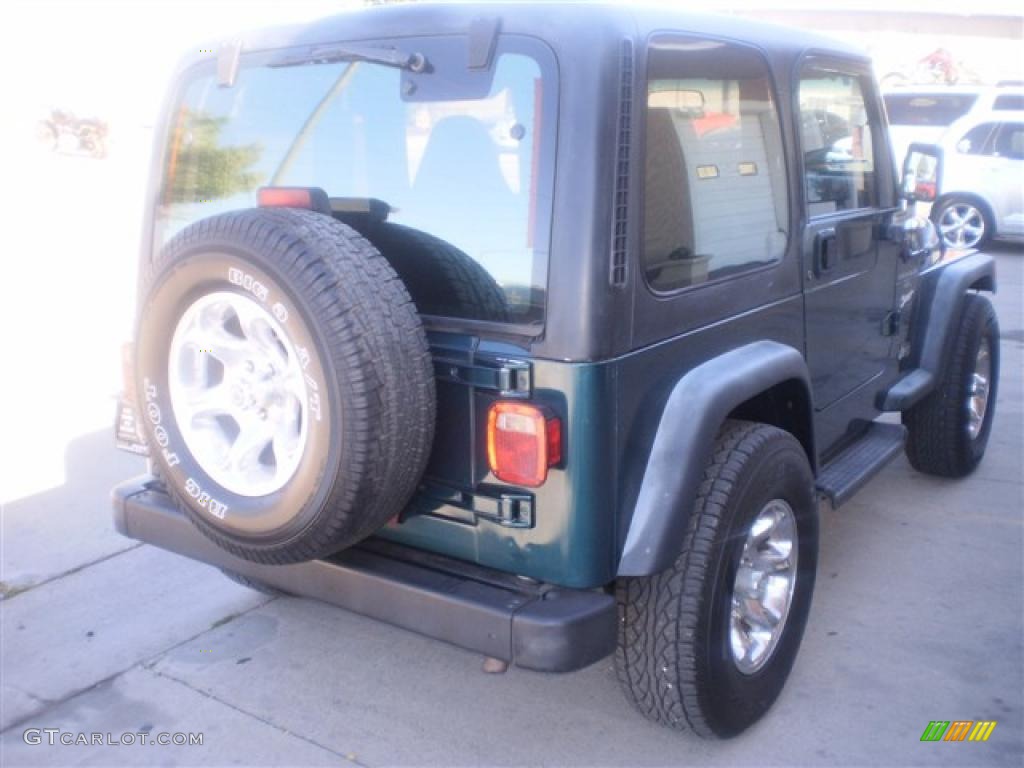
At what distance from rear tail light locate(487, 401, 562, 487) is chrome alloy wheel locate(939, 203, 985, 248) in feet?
38.4

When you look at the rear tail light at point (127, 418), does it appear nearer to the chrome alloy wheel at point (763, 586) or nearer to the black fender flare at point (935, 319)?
the chrome alloy wheel at point (763, 586)

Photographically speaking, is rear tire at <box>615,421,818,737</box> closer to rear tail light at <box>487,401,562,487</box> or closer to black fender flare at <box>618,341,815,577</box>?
black fender flare at <box>618,341,815,577</box>

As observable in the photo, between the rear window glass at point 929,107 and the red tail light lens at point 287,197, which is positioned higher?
the rear window glass at point 929,107

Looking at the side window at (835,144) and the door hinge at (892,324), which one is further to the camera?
the door hinge at (892,324)

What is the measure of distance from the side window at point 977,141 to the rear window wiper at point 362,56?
11868mm

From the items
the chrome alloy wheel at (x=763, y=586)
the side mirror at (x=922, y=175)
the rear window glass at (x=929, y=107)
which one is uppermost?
the rear window glass at (x=929, y=107)

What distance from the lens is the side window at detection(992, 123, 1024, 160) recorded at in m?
12.4

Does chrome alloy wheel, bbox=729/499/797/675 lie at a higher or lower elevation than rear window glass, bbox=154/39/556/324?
lower

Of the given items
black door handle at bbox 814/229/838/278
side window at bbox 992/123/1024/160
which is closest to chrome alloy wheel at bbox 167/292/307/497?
black door handle at bbox 814/229/838/278

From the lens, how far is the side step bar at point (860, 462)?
3.42 metres

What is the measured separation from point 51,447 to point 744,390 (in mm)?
4042

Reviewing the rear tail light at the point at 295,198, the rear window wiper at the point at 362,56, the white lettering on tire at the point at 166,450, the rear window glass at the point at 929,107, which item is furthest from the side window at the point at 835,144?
the rear window glass at the point at 929,107

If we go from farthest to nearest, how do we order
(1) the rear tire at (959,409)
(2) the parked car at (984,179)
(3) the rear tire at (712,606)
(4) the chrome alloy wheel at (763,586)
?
(2) the parked car at (984,179), (1) the rear tire at (959,409), (4) the chrome alloy wheel at (763,586), (3) the rear tire at (712,606)
